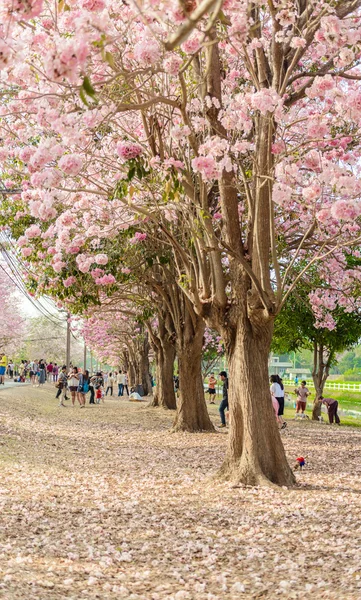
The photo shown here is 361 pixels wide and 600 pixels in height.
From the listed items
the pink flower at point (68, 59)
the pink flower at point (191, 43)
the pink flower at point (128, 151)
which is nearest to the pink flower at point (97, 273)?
the pink flower at point (128, 151)

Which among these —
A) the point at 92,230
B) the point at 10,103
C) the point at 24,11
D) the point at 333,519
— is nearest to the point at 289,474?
the point at 333,519

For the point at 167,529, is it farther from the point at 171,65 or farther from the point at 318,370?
the point at 318,370

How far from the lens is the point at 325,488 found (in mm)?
9398

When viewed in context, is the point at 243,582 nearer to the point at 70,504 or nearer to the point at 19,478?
the point at 70,504

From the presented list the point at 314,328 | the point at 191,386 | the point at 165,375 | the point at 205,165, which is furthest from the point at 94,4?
the point at 165,375

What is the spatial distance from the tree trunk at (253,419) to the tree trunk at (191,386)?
702 cm

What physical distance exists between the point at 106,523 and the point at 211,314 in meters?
3.87

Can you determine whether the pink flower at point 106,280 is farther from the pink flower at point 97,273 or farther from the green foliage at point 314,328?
the green foliage at point 314,328

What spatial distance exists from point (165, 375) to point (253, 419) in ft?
53.0

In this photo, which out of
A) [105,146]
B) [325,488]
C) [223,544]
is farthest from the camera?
[105,146]

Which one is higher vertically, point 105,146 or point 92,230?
point 105,146

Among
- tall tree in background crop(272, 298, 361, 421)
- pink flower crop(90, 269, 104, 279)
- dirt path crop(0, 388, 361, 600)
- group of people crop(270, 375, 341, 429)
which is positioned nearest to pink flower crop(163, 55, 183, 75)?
dirt path crop(0, 388, 361, 600)

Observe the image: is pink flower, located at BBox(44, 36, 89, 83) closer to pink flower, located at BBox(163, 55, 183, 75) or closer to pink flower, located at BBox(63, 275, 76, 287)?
pink flower, located at BBox(163, 55, 183, 75)

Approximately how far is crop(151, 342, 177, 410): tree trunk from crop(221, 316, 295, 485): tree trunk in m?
14.8
